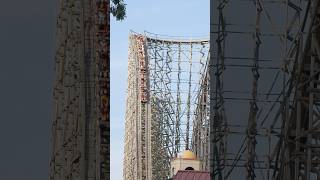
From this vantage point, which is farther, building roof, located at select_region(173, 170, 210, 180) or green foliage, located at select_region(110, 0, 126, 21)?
building roof, located at select_region(173, 170, 210, 180)

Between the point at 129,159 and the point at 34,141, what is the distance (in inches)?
2271

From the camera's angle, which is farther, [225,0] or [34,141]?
[225,0]

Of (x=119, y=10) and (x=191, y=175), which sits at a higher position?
(x=119, y=10)

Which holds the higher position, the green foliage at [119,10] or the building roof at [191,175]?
the green foliage at [119,10]

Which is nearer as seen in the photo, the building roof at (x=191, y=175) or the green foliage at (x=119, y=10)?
the green foliage at (x=119, y=10)

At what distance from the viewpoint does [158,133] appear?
61.2m

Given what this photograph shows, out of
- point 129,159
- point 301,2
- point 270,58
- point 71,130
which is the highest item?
point 301,2

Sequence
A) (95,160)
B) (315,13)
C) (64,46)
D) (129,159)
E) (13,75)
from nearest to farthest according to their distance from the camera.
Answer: (13,75), (315,13), (64,46), (95,160), (129,159)

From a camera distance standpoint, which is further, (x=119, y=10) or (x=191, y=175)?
(x=191, y=175)

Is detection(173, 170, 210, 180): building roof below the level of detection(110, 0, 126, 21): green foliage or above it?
below

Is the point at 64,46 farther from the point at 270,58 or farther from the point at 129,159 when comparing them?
the point at 129,159

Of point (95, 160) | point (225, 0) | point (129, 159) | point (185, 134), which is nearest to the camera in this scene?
point (225, 0)

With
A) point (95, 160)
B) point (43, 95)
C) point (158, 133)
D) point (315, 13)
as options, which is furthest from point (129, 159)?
point (43, 95)

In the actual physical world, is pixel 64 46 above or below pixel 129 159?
above
